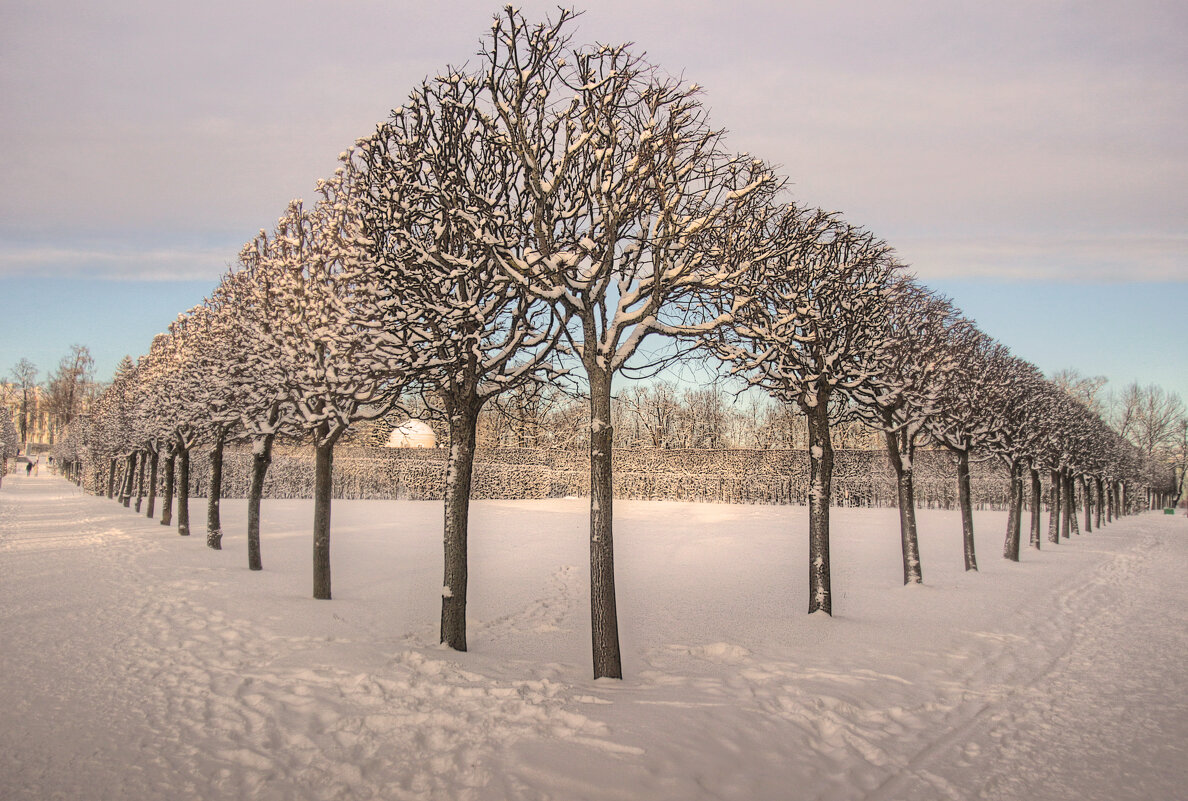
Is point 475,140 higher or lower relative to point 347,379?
higher

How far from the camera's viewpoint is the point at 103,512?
94.8 feet

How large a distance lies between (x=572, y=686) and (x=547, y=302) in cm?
433

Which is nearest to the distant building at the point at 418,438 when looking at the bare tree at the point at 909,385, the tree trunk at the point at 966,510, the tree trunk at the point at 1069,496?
the tree trunk at the point at 1069,496

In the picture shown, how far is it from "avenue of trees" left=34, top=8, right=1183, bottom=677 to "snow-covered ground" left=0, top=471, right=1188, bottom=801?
50.0 inches

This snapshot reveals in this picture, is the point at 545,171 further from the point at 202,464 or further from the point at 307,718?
the point at 202,464

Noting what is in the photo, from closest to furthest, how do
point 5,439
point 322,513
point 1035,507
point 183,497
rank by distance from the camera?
1. point 322,513
2. point 183,497
3. point 1035,507
4. point 5,439

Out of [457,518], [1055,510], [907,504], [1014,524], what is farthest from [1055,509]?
[457,518]

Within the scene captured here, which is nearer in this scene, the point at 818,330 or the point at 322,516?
the point at 818,330

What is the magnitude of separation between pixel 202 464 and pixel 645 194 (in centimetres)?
4259

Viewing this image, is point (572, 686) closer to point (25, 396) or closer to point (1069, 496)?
point (1069, 496)

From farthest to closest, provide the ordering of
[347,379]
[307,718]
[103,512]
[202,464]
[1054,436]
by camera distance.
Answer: [202,464]
[103,512]
[1054,436]
[347,379]
[307,718]

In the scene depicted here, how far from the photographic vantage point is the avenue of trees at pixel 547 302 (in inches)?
289

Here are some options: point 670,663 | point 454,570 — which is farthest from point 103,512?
point 670,663

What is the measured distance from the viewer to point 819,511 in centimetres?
1058
